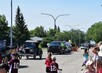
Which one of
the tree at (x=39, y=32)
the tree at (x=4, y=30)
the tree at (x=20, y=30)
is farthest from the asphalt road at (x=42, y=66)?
the tree at (x=39, y=32)

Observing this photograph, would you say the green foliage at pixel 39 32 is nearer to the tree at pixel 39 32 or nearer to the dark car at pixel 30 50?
the tree at pixel 39 32

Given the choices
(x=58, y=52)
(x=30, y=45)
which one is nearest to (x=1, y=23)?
(x=58, y=52)

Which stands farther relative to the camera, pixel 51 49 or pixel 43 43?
pixel 43 43

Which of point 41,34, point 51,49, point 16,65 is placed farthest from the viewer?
point 41,34

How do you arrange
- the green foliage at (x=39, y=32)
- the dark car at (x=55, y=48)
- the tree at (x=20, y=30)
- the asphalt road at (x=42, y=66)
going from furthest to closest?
the green foliage at (x=39, y=32) → the tree at (x=20, y=30) → the dark car at (x=55, y=48) → the asphalt road at (x=42, y=66)

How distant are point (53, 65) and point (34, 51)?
25953 mm

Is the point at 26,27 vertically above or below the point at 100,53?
above

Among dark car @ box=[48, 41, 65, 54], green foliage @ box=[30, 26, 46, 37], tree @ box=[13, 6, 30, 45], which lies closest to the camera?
dark car @ box=[48, 41, 65, 54]

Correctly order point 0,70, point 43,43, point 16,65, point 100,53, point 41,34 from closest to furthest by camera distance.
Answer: point 0,70
point 16,65
point 100,53
point 43,43
point 41,34

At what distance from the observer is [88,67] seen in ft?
34.6

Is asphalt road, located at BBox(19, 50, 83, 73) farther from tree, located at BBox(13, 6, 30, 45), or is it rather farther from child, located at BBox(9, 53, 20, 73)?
tree, located at BBox(13, 6, 30, 45)

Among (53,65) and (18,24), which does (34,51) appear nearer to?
(53,65)

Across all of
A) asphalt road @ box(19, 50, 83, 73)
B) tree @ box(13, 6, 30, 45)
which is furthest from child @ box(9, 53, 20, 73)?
tree @ box(13, 6, 30, 45)

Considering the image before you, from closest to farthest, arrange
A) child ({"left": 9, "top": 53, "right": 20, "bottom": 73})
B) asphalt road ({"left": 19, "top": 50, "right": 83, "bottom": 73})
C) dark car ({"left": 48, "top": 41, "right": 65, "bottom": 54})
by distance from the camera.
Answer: child ({"left": 9, "top": 53, "right": 20, "bottom": 73}), asphalt road ({"left": 19, "top": 50, "right": 83, "bottom": 73}), dark car ({"left": 48, "top": 41, "right": 65, "bottom": 54})
